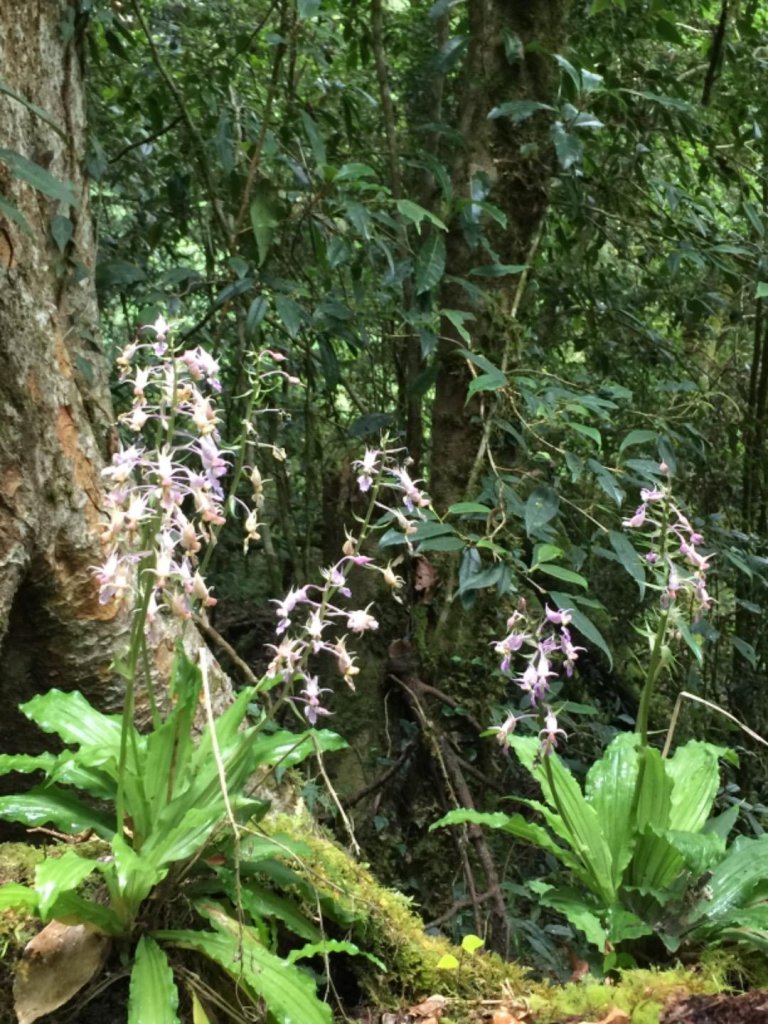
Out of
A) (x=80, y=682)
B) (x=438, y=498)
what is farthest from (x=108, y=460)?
(x=438, y=498)

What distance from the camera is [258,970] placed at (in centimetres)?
129

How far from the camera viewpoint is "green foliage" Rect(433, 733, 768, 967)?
5.28ft

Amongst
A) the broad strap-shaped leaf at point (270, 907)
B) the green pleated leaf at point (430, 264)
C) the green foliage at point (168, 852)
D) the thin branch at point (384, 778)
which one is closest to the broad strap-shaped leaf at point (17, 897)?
the green foliage at point (168, 852)

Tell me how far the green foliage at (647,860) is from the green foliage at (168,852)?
17.5 inches

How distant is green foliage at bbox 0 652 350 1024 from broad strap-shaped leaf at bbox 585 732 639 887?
0.60 metres

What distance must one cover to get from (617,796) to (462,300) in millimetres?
1576

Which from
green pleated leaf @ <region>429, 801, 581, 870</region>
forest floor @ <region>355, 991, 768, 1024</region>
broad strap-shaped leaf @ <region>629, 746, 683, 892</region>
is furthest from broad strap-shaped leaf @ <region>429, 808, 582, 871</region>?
forest floor @ <region>355, 991, 768, 1024</region>

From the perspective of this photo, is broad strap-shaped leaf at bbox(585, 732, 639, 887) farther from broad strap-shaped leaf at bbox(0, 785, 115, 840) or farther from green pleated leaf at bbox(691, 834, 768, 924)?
broad strap-shaped leaf at bbox(0, 785, 115, 840)

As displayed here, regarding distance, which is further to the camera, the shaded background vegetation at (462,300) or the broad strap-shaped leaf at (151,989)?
the shaded background vegetation at (462,300)

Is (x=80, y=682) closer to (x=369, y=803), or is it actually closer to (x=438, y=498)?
(x=369, y=803)

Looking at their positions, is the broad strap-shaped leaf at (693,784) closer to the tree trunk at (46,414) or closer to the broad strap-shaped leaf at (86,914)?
the broad strap-shaped leaf at (86,914)

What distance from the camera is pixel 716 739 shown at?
150 inches

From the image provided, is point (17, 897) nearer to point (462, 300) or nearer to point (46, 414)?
point (46, 414)

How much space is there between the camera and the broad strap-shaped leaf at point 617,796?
173 centimetres
